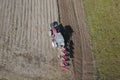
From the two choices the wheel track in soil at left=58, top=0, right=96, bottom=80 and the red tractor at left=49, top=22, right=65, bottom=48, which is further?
the red tractor at left=49, top=22, right=65, bottom=48

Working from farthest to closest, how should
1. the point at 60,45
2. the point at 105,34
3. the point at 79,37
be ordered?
the point at 105,34 < the point at 79,37 < the point at 60,45

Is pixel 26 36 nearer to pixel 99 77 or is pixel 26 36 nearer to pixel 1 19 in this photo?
pixel 1 19

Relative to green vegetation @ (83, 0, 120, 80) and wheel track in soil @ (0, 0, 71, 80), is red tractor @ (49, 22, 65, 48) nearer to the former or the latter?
wheel track in soil @ (0, 0, 71, 80)

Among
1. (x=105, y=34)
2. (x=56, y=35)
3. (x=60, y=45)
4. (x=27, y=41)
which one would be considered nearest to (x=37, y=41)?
(x=27, y=41)

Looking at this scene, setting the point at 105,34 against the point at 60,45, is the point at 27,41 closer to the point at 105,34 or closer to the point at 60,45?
the point at 60,45

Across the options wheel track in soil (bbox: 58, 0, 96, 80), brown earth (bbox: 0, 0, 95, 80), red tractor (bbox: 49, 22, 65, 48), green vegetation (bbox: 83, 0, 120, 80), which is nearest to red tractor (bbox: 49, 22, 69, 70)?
red tractor (bbox: 49, 22, 65, 48)
